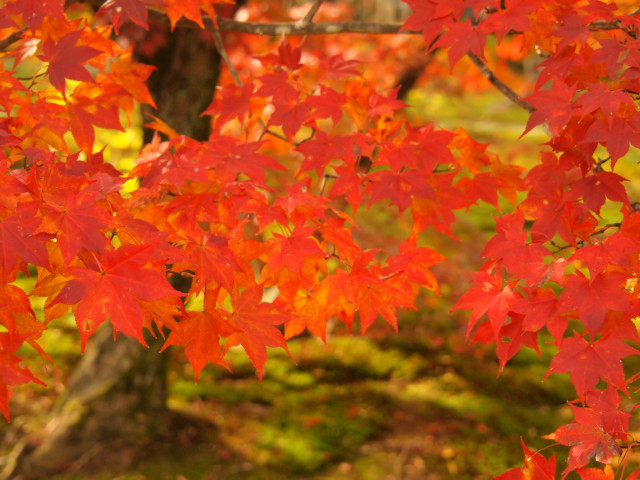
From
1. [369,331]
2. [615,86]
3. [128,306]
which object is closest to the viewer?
[128,306]

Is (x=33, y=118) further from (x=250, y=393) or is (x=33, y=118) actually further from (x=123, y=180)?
(x=250, y=393)

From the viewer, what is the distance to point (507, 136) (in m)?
14.0

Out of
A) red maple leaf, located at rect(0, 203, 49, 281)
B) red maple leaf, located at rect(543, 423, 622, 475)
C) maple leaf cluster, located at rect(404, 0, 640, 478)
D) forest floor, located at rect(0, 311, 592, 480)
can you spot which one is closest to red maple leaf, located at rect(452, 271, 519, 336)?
maple leaf cluster, located at rect(404, 0, 640, 478)

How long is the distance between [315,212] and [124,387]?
2.81 m

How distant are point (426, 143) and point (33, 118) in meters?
1.32

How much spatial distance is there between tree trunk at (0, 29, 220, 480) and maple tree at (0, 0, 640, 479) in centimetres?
166

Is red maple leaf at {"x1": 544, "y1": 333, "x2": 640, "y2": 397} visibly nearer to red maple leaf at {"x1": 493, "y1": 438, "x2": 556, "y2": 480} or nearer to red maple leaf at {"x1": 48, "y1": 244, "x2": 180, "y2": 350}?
red maple leaf at {"x1": 493, "y1": 438, "x2": 556, "y2": 480}

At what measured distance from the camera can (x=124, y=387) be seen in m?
4.12

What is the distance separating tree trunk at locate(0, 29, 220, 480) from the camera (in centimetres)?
394

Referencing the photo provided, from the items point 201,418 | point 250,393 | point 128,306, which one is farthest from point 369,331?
point 128,306

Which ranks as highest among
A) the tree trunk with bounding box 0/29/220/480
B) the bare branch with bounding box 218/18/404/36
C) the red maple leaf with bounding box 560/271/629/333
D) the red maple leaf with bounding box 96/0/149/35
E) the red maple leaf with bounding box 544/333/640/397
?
the red maple leaf with bounding box 96/0/149/35

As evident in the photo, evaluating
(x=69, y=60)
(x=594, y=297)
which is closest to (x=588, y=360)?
(x=594, y=297)

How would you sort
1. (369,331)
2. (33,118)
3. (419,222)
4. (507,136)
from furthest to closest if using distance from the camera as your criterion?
(507,136) < (369,331) < (419,222) < (33,118)

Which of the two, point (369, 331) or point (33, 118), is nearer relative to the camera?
point (33, 118)
